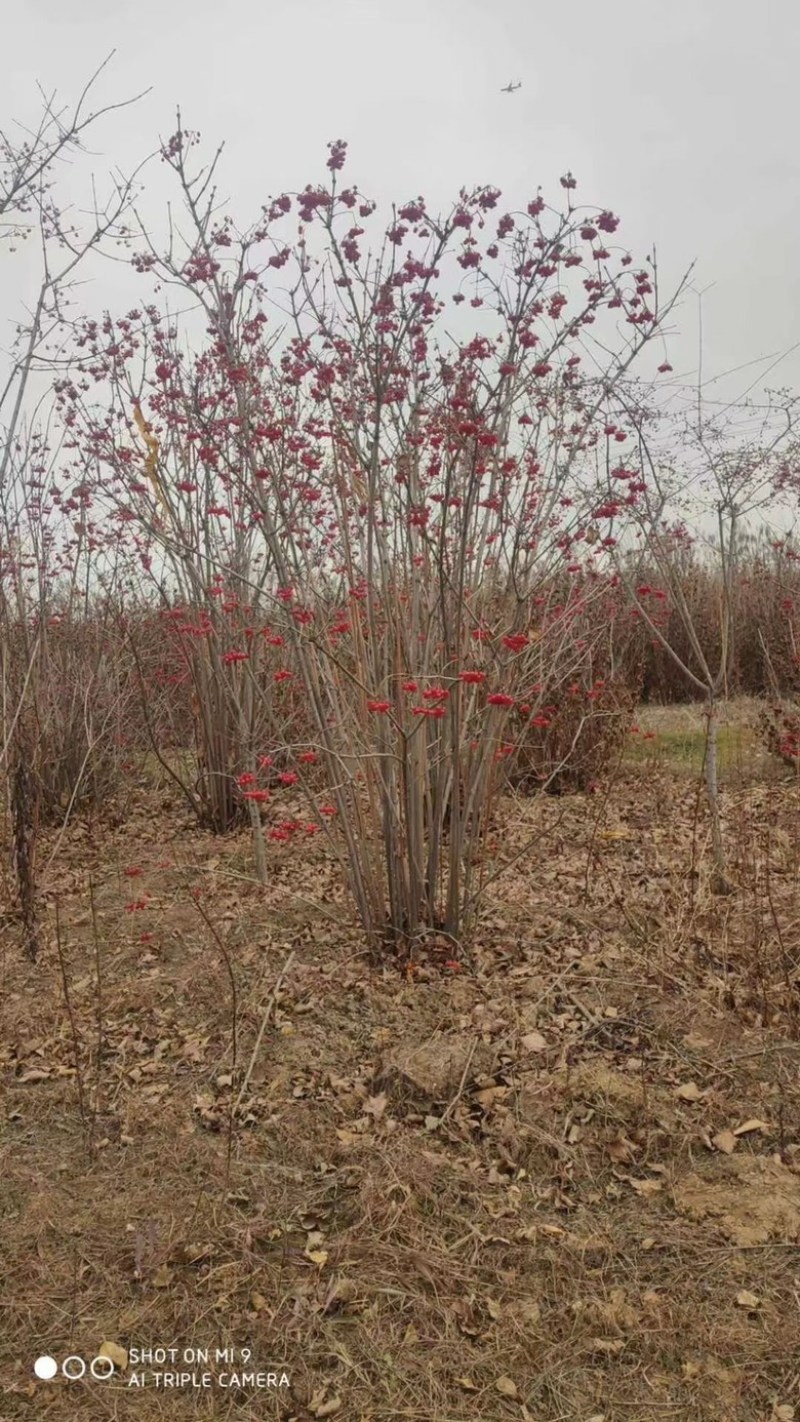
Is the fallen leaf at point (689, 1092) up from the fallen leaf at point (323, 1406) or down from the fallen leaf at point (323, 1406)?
up

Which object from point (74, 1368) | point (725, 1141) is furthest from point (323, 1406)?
point (725, 1141)

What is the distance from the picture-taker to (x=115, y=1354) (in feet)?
6.34

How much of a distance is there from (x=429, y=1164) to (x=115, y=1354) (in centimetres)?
80

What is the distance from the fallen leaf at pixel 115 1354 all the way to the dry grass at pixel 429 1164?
0.09ft

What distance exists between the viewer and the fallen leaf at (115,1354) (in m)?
1.91

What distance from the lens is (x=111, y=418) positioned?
4988mm

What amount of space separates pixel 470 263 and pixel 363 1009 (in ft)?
7.43

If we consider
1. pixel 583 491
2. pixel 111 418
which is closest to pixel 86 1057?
pixel 583 491

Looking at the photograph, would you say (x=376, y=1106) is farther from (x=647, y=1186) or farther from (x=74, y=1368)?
(x=74, y=1368)

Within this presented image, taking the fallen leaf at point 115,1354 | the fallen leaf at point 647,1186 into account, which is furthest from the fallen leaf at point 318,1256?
the fallen leaf at point 647,1186

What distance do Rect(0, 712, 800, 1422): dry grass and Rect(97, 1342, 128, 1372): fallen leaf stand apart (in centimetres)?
3

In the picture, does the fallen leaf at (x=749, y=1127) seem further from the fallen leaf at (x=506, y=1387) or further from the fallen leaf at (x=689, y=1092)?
the fallen leaf at (x=506, y=1387)

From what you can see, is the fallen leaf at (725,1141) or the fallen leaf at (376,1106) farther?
the fallen leaf at (376,1106)

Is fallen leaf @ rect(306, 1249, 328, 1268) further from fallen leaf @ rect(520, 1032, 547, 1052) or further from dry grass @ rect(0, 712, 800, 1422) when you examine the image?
fallen leaf @ rect(520, 1032, 547, 1052)
